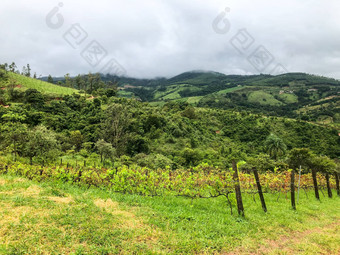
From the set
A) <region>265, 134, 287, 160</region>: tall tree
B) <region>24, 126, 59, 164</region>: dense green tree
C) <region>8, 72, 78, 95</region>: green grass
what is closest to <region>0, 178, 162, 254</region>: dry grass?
<region>24, 126, 59, 164</region>: dense green tree

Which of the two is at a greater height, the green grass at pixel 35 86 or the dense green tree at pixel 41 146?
the green grass at pixel 35 86

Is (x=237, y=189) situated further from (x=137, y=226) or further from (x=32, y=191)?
(x=32, y=191)

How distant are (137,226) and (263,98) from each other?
18868 cm

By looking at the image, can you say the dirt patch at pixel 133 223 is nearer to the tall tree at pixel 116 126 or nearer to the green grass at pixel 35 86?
the tall tree at pixel 116 126

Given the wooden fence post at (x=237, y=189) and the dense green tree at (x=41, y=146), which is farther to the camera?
the dense green tree at (x=41, y=146)

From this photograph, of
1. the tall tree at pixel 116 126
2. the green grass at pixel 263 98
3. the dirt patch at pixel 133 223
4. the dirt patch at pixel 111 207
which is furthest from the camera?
the green grass at pixel 263 98

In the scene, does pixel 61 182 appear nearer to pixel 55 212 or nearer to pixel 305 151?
pixel 55 212

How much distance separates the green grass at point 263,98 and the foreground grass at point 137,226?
175108 mm

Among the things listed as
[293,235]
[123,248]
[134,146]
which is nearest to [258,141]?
[134,146]

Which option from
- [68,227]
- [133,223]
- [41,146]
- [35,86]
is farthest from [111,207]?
[35,86]

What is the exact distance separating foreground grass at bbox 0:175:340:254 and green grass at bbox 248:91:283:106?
17511 cm

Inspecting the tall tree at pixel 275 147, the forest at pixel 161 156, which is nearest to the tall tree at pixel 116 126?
the forest at pixel 161 156

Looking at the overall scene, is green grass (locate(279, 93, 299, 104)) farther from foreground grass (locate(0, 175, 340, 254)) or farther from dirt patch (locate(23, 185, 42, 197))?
dirt patch (locate(23, 185, 42, 197))

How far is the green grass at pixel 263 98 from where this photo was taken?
163000 mm
